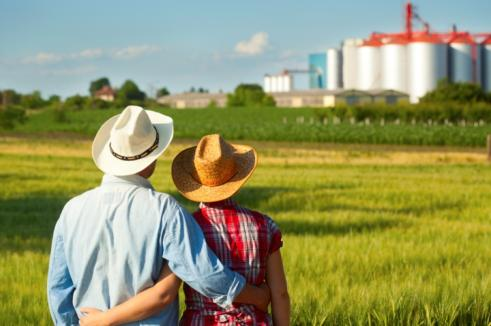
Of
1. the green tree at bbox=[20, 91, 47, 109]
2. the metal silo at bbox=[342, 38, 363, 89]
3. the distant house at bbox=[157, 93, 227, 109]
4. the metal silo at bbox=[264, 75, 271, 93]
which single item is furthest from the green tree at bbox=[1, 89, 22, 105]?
the metal silo at bbox=[264, 75, 271, 93]

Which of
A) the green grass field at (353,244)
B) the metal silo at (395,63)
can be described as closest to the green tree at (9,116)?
the green grass field at (353,244)

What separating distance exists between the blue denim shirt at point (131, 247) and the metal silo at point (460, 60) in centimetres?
12030

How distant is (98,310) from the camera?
4262mm

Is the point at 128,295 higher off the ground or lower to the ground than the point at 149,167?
lower

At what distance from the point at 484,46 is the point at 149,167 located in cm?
12568

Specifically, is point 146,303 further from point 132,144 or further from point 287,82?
point 287,82

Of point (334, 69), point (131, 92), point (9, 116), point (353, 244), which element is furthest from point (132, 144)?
point (131, 92)

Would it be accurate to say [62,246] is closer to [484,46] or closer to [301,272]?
[301,272]

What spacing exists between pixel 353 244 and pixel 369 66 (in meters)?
119

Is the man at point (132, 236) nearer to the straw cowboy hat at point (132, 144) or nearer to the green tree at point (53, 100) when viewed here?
the straw cowboy hat at point (132, 144)

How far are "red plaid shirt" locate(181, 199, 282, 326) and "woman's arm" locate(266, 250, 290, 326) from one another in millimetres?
75

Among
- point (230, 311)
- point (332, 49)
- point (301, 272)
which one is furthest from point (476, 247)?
point (332, 49)

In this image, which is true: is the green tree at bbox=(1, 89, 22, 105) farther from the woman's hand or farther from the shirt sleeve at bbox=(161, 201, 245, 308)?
the shirt sleeve at bbox=(161, 201, 245, 308)

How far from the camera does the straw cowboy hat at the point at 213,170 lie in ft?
14.1
